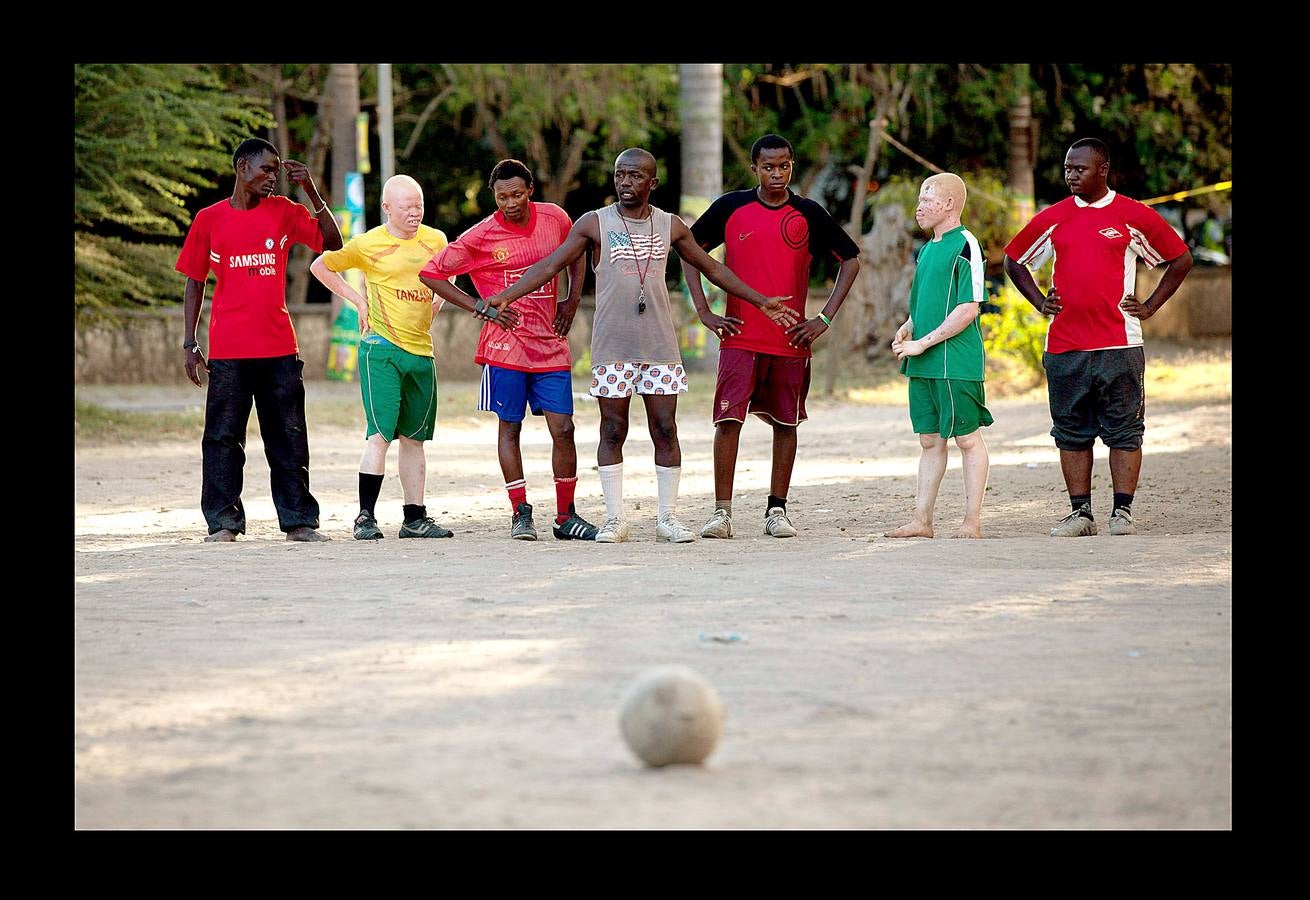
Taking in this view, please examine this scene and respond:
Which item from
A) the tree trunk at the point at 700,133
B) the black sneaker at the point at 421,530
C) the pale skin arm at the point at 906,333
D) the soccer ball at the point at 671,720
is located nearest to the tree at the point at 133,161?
the tree trunk at the point at 700,133

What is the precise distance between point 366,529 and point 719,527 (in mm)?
1915

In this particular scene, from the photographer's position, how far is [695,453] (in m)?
14.2

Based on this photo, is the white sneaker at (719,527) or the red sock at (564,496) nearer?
the white sneaker at (719,527)

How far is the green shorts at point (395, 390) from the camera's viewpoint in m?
9.07

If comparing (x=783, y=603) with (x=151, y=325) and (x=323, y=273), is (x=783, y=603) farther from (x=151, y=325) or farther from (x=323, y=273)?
(x=151, y=325)

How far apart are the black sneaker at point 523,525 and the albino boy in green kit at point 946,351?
187cm

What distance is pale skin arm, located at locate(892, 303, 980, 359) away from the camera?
8.59 m

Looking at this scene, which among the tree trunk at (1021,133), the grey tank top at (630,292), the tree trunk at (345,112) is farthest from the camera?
the tree trunk at (1021,133)

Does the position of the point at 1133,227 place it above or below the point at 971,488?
above

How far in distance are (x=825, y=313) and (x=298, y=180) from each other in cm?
281

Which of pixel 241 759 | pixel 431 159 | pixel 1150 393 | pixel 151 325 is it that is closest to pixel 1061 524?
pixel 241 759

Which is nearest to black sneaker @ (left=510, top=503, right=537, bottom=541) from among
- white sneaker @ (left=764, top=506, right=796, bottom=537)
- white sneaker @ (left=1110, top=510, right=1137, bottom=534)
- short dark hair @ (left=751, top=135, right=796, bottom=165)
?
white sneaker @ (left=764, top=506, right=796, bottom=537)

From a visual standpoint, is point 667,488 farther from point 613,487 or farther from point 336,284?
point 336,284

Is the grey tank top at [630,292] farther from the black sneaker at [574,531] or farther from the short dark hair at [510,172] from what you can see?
the black sneaker at [574,531]
